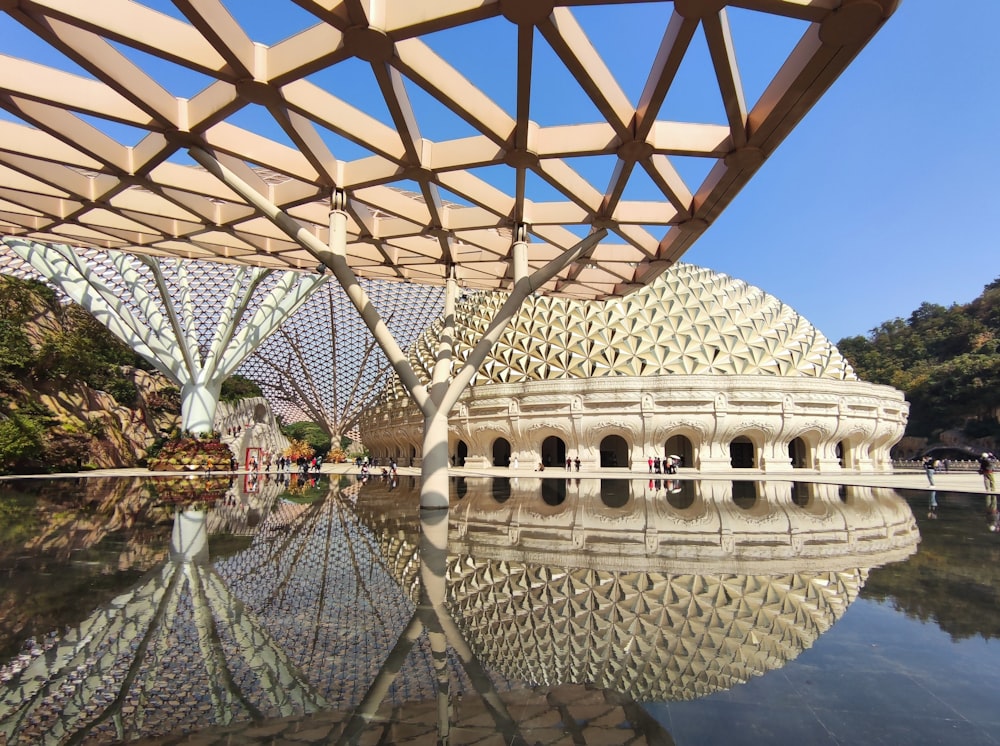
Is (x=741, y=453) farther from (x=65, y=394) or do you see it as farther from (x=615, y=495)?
(x=65, y=394)

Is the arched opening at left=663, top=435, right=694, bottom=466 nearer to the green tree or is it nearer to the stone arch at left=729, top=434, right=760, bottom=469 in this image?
the stone arch at left=729, top=434, right=760, bottom=469

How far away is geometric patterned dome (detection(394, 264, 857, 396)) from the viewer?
36.9 m

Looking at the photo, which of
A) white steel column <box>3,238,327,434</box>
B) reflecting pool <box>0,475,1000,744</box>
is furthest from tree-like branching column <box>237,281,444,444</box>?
reflecting pool <box>0,475,1000,744</box>

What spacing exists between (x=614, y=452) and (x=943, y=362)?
63203 millimetres

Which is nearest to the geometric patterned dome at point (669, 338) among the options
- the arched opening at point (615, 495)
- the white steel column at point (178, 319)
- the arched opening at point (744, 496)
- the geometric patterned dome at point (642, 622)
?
the white steel column at point (178, 319)

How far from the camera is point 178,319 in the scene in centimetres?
3456

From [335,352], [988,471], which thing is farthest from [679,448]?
[335,352]

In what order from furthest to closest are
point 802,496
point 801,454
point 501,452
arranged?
1. point 501,452
2. point 801,454
3. point 802,496

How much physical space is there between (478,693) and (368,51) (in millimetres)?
8465

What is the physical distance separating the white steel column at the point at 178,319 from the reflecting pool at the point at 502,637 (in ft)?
86.6

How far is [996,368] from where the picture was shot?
60.8 meters

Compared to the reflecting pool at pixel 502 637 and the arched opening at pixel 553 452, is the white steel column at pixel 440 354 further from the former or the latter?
the arched opening at pixel 553 452

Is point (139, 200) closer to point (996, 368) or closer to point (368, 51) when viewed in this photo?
point (368, 51)

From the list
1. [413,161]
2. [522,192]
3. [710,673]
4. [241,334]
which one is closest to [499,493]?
[522,192]
